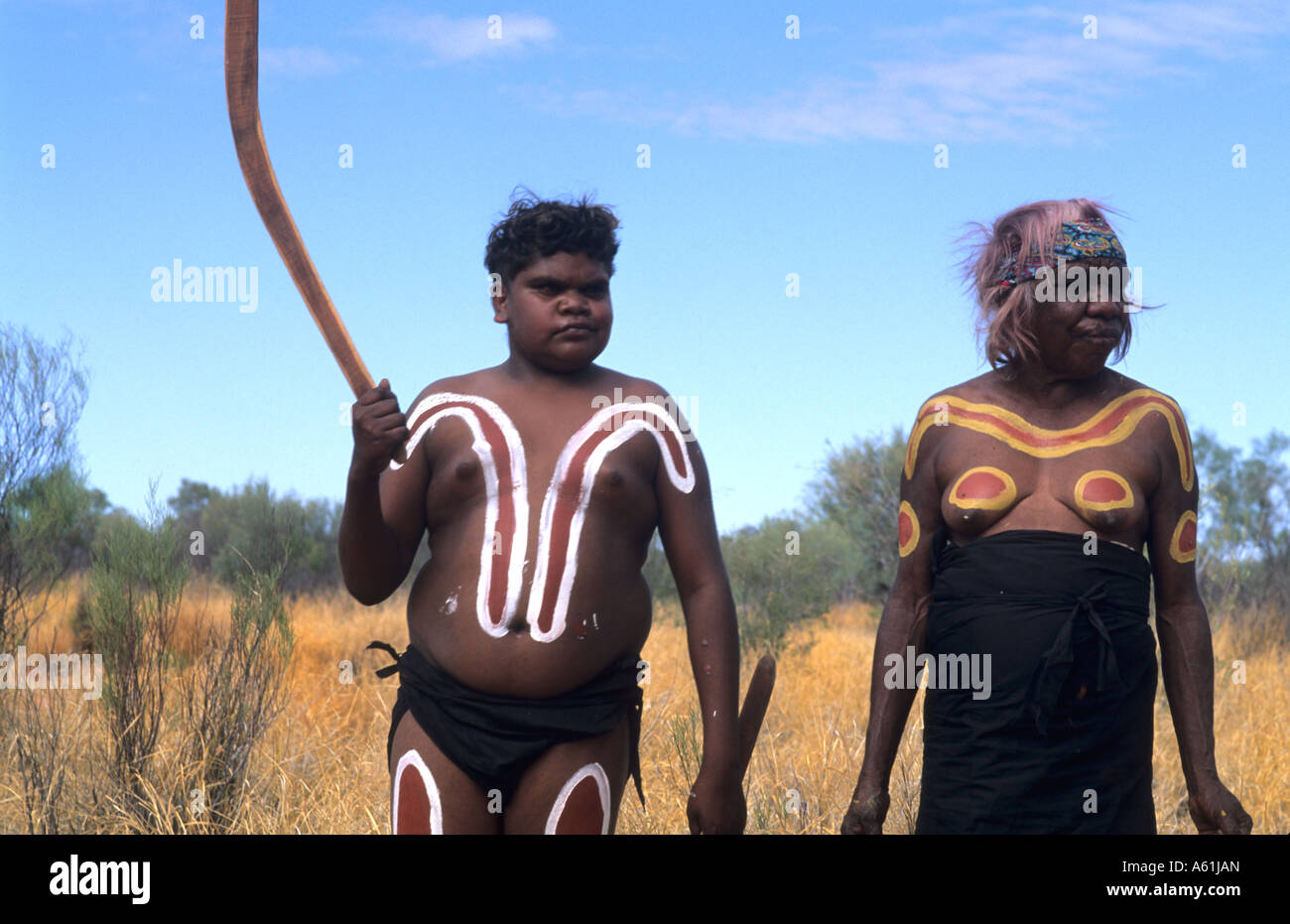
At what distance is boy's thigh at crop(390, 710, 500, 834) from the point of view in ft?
9.61

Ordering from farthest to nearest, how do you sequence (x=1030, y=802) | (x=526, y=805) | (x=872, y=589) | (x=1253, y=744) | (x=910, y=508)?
1. (x=872, y=589)
2. (x=1253, y=744)
3. (x=910, y=508)
4. (x=1030, y=802)
5. (x=526, y=805)

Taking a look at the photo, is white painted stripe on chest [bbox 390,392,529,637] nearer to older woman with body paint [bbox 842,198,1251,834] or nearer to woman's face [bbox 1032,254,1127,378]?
older woman with body paint [bbox 842,198,1251,834]

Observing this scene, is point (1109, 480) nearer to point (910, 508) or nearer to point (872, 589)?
point (910, 508)

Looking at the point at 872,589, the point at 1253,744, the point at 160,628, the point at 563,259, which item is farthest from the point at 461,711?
the point at 872,589

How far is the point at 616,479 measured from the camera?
308 centimetres

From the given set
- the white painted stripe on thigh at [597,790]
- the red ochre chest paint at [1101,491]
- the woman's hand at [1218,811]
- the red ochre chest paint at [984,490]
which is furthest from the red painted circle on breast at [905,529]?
the white painted stripe on thigh at [597,790]

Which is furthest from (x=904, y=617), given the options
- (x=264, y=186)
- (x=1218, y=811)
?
(x=264, y=186)

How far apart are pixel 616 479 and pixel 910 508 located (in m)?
0.88

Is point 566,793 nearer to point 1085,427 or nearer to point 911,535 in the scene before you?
point 911,535

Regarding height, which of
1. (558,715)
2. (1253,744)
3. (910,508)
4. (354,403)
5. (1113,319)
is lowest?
(1253,744)

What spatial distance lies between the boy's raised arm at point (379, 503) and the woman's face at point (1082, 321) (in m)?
1.62

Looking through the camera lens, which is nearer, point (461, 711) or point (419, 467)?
point (461, 711)

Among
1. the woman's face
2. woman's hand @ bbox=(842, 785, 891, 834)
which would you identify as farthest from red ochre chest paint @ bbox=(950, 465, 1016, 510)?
woman's hand @ bbox=(842, 785, 891, 834)

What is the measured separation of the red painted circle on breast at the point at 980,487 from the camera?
3.29 m
